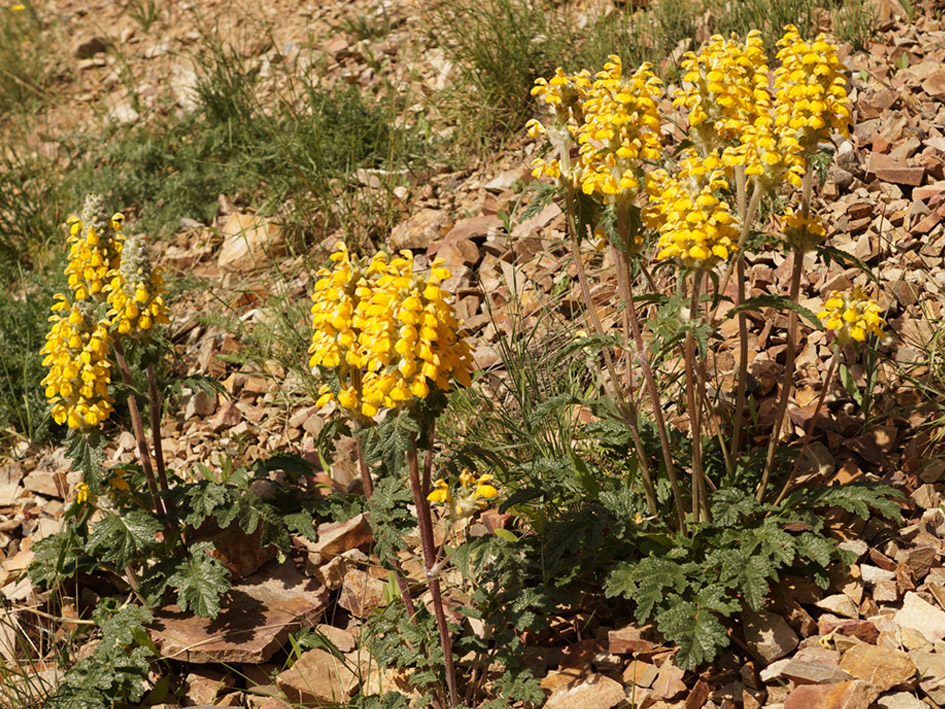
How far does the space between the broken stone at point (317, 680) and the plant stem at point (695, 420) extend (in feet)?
4.05

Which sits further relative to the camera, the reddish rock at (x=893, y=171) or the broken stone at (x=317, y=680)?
the reddish rock at (x=893, y=171)

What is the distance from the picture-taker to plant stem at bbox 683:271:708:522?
8.28 ft

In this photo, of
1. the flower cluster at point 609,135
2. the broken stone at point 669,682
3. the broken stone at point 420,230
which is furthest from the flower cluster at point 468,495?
the broken stone at point 420,230

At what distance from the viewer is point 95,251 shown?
10.2 ft

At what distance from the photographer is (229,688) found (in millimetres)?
3066

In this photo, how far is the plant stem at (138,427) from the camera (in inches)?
121

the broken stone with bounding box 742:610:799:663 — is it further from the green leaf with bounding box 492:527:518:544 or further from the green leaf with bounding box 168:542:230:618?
the green leaf with bounding box 168:542:230:618

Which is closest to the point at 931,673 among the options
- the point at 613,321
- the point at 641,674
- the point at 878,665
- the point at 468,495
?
the point at 878,665

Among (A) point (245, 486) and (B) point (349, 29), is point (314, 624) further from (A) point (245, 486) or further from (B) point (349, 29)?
(B) point (349, 29)

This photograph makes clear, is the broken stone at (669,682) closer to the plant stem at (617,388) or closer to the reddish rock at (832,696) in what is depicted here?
the reddish rock at (832,696)

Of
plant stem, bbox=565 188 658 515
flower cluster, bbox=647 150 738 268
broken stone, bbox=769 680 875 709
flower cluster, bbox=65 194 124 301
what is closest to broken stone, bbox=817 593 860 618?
broken stone, bbox=769 680 875 709

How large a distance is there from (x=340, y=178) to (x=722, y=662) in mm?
3351

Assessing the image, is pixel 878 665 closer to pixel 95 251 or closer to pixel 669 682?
pixel 669 682

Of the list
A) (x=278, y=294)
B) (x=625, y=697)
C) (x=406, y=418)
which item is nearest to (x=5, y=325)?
(x=278, y=294)
